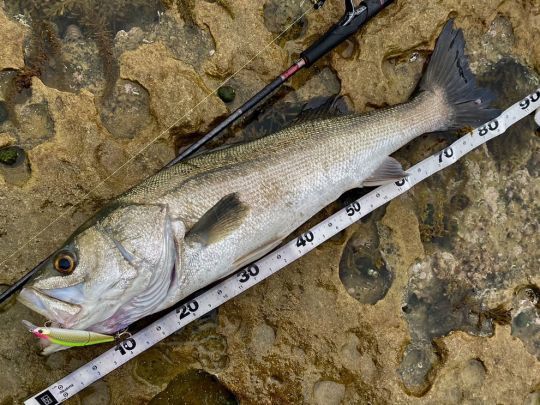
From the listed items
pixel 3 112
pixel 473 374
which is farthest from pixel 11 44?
pixel 473 374

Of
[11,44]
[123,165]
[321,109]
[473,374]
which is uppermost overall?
[11,44]

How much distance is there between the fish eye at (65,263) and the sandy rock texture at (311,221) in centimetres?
70

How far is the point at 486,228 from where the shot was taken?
13.3 feet

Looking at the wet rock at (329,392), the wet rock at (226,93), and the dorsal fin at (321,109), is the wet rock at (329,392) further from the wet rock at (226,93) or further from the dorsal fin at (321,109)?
the wet rock at (226,93)

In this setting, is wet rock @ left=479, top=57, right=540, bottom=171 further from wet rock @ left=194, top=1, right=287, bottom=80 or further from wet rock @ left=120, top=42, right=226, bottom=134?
wet rock @ left=120, top=42, right=226, bottom=134

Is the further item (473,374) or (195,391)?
(473,374)

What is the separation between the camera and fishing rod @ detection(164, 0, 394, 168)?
3658 millimetres

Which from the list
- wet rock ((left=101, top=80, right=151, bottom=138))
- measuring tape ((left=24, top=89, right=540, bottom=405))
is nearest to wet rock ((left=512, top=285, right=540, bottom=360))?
measuring tape ((left=24, top=89, right=540, bottom=405))

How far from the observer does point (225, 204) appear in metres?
3.17

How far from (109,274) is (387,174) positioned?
81.6 inches

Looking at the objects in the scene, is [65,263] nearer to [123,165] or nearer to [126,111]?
[123,165]

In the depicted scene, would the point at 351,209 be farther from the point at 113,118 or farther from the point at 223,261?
the point at 113,118

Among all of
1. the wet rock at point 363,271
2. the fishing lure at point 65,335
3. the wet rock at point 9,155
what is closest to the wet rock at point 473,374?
the wet rock at point 363,271

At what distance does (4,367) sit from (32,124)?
175 centimetres
